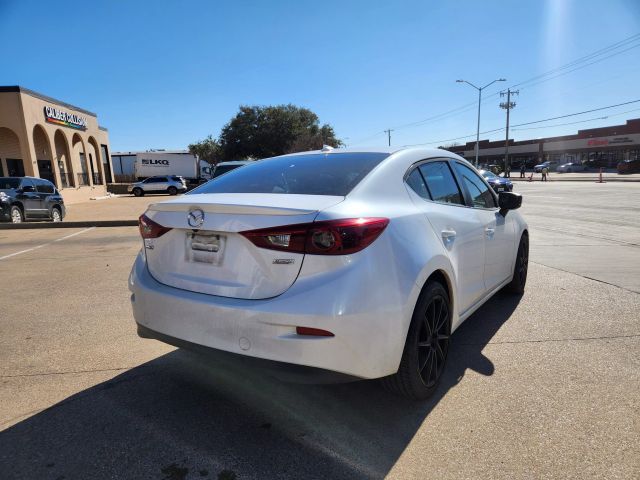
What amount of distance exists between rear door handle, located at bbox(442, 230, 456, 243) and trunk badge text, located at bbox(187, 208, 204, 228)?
1.57 meters

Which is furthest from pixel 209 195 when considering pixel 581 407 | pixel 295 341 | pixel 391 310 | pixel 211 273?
pixel 581 407

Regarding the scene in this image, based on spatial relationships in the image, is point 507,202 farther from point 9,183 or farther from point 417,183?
point 9,183

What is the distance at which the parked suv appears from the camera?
13.5m

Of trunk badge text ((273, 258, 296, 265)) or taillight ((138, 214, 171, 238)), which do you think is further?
taillight ((138, 214, 171, 238))

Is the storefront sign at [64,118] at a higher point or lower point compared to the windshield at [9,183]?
higher

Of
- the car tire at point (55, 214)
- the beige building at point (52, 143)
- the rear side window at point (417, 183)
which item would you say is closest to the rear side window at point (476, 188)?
the rear side window at point (417, 183)

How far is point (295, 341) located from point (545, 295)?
4044 mm

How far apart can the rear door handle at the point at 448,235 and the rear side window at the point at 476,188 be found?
879 millimetres

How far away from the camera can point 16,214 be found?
45.5 feet

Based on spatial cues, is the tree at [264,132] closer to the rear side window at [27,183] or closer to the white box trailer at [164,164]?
the white box trailer at [164,164]

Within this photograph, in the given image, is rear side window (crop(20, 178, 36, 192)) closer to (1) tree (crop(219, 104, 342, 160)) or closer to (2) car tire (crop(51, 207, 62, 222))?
(2) car tire (crop(51, 207, 62, 222))

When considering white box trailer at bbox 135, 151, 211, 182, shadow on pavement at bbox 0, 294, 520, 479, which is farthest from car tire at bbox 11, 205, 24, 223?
white box trailer at bbox 135, 151, 211, 182

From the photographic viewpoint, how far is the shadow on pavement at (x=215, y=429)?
224 centimetres

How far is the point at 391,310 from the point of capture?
7.62 ft
